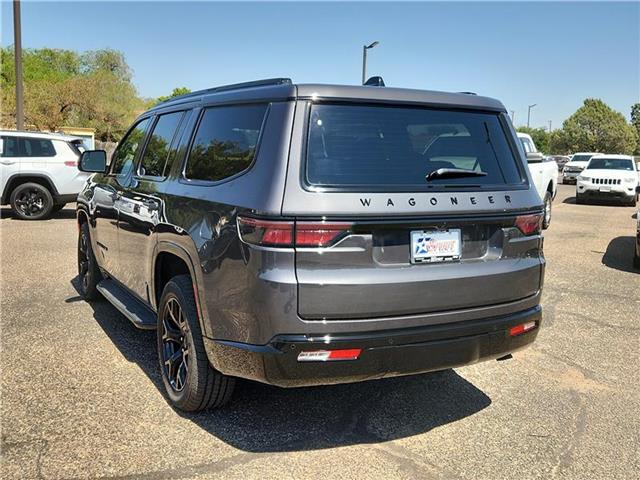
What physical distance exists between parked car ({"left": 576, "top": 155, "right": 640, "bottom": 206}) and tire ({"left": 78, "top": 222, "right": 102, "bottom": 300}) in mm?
15587

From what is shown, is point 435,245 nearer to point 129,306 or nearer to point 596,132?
point 129,306

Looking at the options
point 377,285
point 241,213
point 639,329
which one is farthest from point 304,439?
point 639,329

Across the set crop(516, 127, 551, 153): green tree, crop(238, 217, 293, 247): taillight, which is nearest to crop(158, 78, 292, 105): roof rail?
crop(238, 217, 293, 247): taillight

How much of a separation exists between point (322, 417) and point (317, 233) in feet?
4.30

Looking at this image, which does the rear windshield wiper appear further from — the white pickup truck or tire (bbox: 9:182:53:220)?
tire (bbox: 9:182:53:220)

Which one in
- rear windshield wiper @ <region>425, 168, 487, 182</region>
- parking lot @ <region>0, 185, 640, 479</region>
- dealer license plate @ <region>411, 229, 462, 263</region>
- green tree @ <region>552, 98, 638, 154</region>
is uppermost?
green tree @ <region>552, 98, 638, 154</region>

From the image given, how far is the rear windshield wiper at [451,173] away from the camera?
3009mm

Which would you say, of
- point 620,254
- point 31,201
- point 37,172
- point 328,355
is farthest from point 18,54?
point 328,355

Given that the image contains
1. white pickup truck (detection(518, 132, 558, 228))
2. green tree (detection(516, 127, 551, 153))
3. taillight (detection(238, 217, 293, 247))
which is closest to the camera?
taillight (detection(238, 217, 293, 247))

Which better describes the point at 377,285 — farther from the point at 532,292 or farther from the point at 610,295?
the point at 610,295

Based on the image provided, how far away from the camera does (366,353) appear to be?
2.77m

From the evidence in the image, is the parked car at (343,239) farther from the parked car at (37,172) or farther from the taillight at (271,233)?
the parked car at (37,172)

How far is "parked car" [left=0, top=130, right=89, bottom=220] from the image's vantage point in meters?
11.5

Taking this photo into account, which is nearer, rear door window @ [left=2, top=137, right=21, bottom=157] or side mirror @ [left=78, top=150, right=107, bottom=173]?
side mirror @ [left=78, top=150, right=107, bottom=173]
